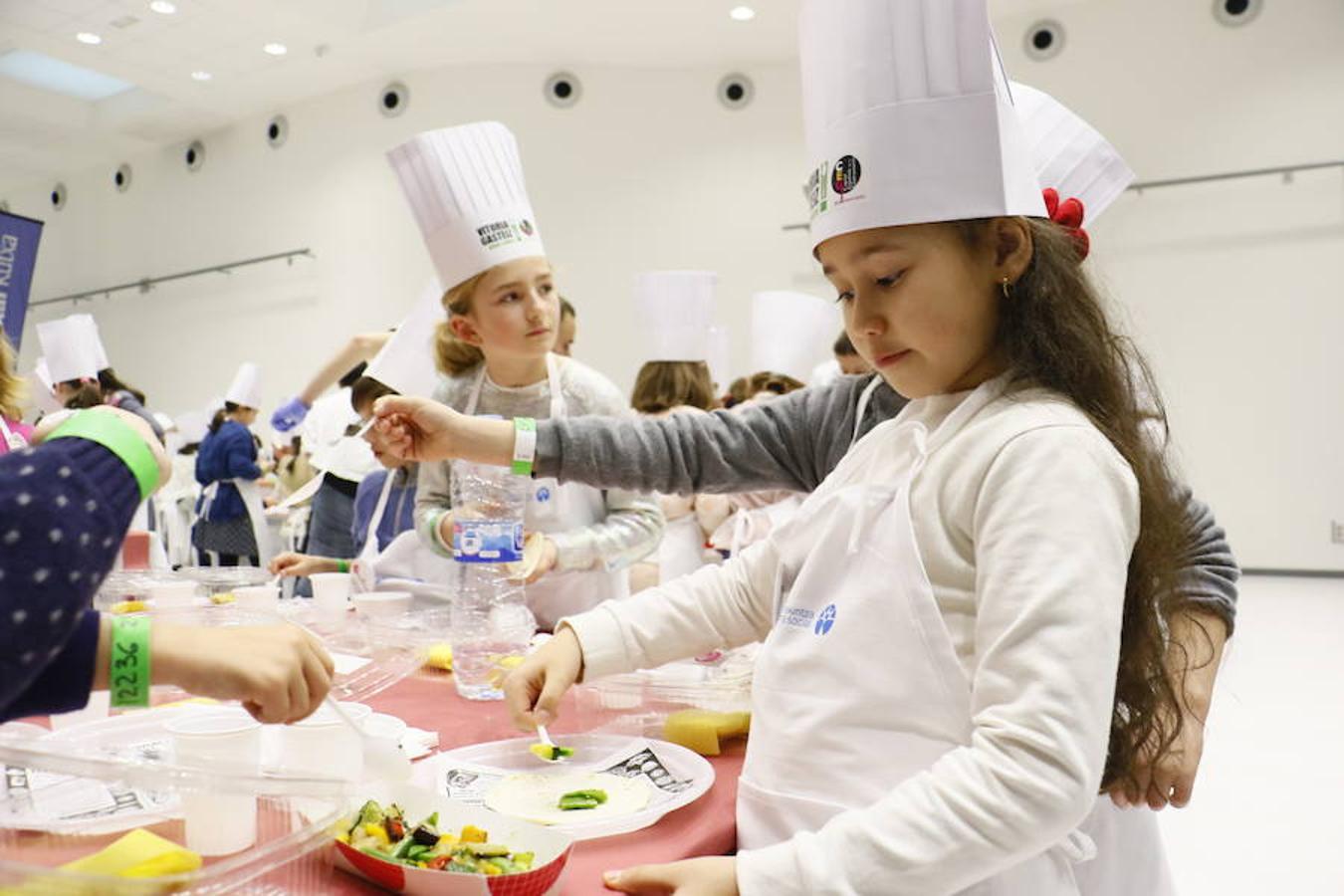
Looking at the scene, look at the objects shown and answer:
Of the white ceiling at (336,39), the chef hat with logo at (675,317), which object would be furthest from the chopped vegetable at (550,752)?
the white ceiling at (336,39)

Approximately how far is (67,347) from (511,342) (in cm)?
416

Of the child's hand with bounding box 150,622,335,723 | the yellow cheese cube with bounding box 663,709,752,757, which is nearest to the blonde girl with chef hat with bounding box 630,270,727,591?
the yellow cheese cube with bounding box 663,709,752,757

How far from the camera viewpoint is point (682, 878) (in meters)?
0.77

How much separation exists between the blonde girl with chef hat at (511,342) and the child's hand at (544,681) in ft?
2.77

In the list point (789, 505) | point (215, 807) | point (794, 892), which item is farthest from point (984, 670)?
point (789, 505)

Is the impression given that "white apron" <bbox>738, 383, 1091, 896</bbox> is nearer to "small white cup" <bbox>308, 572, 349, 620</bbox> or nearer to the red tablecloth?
the red tablecloth

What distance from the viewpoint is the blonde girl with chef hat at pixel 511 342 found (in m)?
2.04

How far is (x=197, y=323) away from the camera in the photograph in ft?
34.8

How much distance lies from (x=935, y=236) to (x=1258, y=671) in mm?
4382

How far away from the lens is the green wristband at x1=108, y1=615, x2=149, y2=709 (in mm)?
626

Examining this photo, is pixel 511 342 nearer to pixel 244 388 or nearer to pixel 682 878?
pixel 682 878

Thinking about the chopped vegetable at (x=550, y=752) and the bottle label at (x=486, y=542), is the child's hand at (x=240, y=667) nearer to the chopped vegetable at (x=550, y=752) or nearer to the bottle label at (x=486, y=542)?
the chopped vegetable at (x=550, y=752)

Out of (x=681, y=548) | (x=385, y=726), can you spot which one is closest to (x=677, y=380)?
(x=681, y=548)

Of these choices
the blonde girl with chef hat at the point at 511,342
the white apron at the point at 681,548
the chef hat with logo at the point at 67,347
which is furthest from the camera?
the chef hat with logo at the point at 67,347
